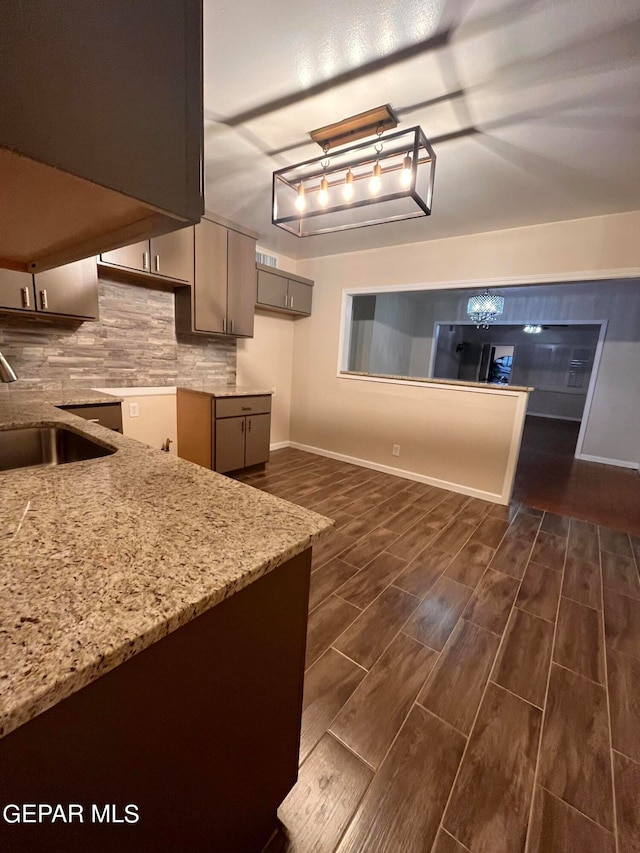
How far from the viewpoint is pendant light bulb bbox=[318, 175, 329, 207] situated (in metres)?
1.90

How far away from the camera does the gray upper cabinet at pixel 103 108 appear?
0.47m

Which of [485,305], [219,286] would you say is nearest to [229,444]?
[219,286]

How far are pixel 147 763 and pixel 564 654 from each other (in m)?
1.82

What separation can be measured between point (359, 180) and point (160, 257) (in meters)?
1.68

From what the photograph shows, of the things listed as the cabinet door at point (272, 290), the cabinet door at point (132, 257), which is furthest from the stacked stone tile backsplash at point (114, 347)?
the cabinet door at point (272, 290)

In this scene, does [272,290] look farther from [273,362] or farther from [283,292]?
[273,362]

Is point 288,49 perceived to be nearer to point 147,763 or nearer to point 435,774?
point 147,763

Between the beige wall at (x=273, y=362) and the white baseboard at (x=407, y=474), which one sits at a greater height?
the beige wall at (x=273, y=362)

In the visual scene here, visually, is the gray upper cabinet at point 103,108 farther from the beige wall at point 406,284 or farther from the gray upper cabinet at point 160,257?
the beige wall at point 406,284

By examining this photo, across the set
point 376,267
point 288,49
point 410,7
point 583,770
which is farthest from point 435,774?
point 376,267

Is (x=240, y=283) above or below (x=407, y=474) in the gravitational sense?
above

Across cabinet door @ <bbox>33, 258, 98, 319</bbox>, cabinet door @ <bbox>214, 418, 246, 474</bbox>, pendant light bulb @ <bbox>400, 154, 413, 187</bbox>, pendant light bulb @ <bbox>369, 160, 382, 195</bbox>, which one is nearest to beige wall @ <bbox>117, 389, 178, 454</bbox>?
cabinet door @ <bbox>214, 418, 246, 474</bbox>

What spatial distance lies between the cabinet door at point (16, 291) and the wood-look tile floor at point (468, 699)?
2.45m

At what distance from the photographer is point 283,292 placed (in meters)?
3.96
